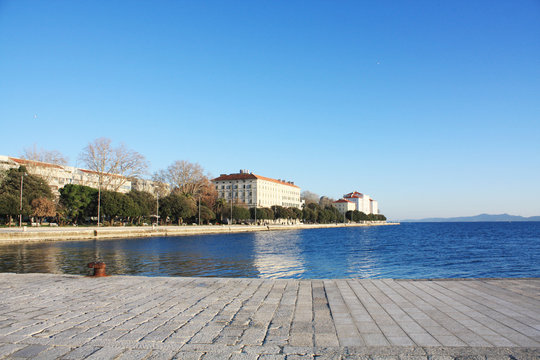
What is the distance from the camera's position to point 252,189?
157500 mm

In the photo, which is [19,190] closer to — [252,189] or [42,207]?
[42,207]

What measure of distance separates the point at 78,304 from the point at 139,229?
58464 mm

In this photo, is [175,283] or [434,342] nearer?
[434,342]

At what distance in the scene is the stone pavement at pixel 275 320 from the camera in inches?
190

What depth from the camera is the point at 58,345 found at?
16.6ft

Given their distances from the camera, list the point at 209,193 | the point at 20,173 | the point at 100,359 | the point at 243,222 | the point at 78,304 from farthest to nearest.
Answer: the point at 243,222
the point at 209,193
the point at 20,173
the point at 78,304
the point at 100,359

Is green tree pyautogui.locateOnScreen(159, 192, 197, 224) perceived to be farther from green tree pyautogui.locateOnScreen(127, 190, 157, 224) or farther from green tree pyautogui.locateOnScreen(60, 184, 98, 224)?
green tree pyautogui.locateOnScreen(60, 184, 98, 224)

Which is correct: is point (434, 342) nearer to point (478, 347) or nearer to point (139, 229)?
point (478, 347)

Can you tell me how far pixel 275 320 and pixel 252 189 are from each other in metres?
151

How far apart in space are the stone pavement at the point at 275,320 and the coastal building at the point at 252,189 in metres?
142

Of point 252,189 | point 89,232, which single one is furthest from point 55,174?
point 252,189

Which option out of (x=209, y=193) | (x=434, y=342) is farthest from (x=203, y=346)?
(x=209, y=193)

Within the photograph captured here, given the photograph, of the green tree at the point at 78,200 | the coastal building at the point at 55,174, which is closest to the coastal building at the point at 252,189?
the coastal building at the point at 55,174

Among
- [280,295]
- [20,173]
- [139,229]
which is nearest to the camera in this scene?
[280,295]
